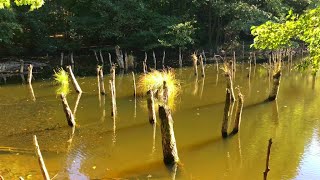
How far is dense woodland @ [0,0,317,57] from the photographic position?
33906mm

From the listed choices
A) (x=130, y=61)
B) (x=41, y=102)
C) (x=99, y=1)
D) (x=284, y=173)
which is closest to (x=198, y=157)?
(x=284, y=173)

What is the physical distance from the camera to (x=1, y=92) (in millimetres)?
23875

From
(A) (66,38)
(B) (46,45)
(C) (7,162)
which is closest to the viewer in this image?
(C) (7,162)

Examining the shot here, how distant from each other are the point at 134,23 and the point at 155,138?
72.2 feet

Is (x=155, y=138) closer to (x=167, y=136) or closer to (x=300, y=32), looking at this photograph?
(x=167, y=136)

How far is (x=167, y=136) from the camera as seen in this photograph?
1117 centimetres

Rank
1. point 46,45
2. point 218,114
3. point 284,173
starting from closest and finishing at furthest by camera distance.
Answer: point 284,173
point 218,114
point 46,45

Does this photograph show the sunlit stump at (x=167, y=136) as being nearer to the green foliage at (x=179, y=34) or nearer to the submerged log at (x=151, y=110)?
the submerged log at (x=151, y=110)

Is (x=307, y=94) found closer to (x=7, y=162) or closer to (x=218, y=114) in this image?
(x=218, y=114)

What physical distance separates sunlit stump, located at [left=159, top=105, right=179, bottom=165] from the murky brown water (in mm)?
333

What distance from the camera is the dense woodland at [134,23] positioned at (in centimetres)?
3391

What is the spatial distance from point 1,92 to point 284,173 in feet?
61.1

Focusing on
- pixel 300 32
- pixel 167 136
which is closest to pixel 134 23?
pixel 167 136

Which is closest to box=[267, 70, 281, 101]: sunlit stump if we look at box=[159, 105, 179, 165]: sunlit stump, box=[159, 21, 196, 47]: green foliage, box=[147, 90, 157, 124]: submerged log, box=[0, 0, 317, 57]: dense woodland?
box=[147, 90, 157, 124]: submerged log
